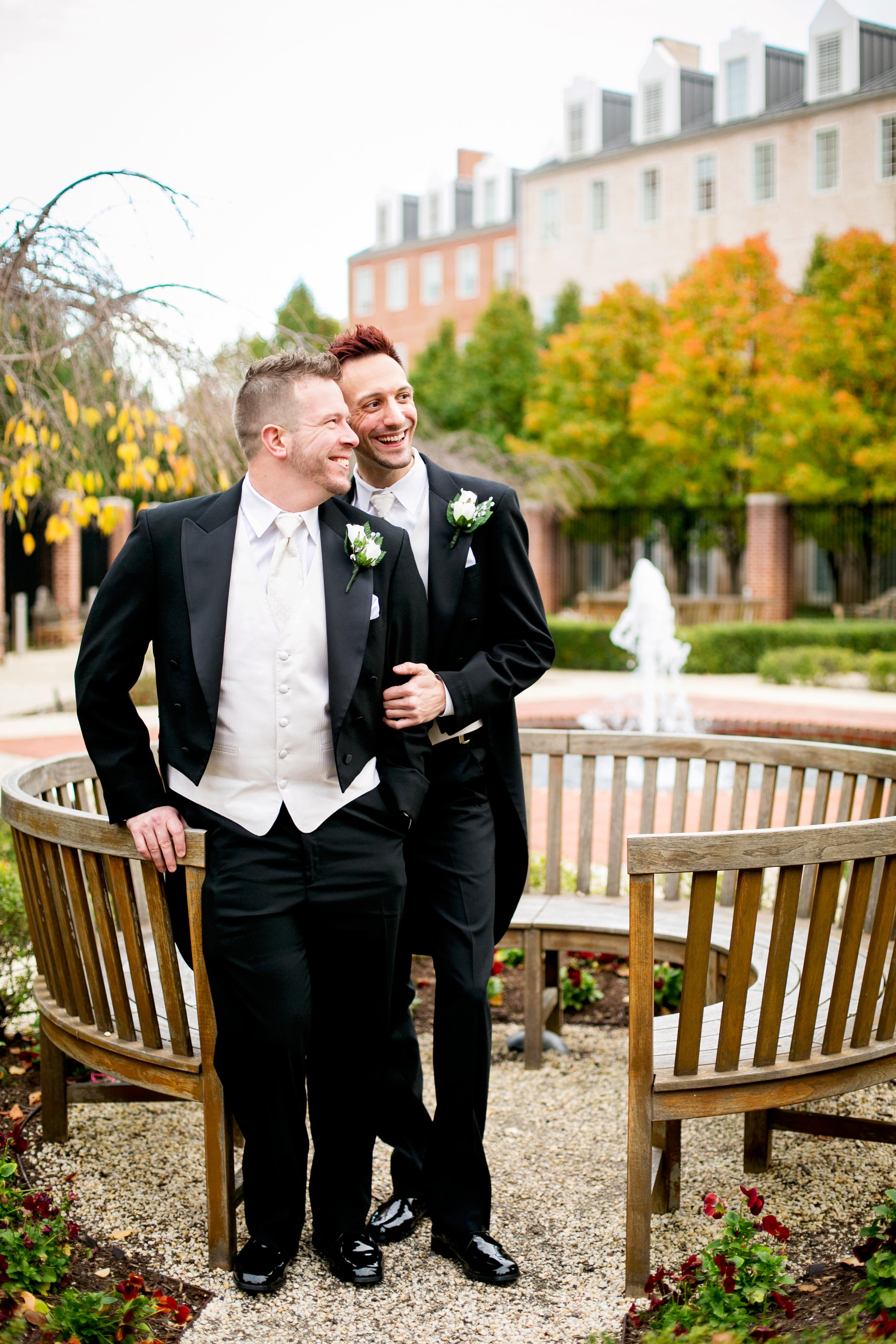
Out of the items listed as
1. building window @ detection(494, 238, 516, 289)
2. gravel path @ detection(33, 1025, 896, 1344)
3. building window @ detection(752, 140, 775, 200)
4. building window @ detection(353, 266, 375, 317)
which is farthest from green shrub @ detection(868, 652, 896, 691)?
building window @ detection(353, 266, 375, 317)

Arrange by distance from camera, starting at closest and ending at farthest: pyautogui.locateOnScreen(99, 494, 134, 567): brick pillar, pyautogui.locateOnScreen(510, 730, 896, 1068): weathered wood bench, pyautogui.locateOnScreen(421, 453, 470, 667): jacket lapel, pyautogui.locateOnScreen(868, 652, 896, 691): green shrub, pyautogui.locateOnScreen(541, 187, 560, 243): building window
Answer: pyautogui.locateOnScreen(421, 453, 470, 667): jacket lapel → pyautogui.locateOnScreen(510, 730, 896, 1068): weathered wood bench → pyautogui.locateOnScreen(868, 652, 896, 691): green shrub → pyautogui.locateOnScreen(99, 494, 134, 567): brick pillar → pyautogui.locateOnScreen(541, 187, 560, 243): building window

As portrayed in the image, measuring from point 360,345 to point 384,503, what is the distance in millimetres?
371

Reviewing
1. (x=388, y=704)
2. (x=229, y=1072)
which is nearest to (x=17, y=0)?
(x=388, y=704)

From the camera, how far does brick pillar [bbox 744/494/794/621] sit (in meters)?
25.0

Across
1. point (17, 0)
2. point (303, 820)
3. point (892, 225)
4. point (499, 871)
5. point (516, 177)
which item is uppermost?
point (516, 177)

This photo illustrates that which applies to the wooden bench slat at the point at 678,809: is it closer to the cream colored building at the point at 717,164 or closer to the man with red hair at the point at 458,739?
the man with red hair at the point at 458,739

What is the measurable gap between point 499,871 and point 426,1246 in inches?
35.6

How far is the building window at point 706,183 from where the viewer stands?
39.5 m

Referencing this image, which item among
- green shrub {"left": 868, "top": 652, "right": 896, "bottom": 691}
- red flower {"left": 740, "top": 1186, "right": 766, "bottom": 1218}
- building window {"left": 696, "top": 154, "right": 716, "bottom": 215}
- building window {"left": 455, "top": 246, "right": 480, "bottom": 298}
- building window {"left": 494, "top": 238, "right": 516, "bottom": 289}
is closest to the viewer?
red flower {"left": 740, "top": 1186, "right": 766, "bottom": 1218}

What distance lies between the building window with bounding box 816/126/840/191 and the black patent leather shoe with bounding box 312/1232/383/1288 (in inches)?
1509

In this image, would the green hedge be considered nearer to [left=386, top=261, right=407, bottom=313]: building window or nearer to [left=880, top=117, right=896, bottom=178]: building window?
[left=880, top=117, right=896, bottom=178]: building window

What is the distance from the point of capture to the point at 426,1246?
3.06 m

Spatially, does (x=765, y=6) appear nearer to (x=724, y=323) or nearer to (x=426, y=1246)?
(x=426, y=1246)

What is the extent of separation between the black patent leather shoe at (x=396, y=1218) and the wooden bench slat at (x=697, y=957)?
0.87 meters
